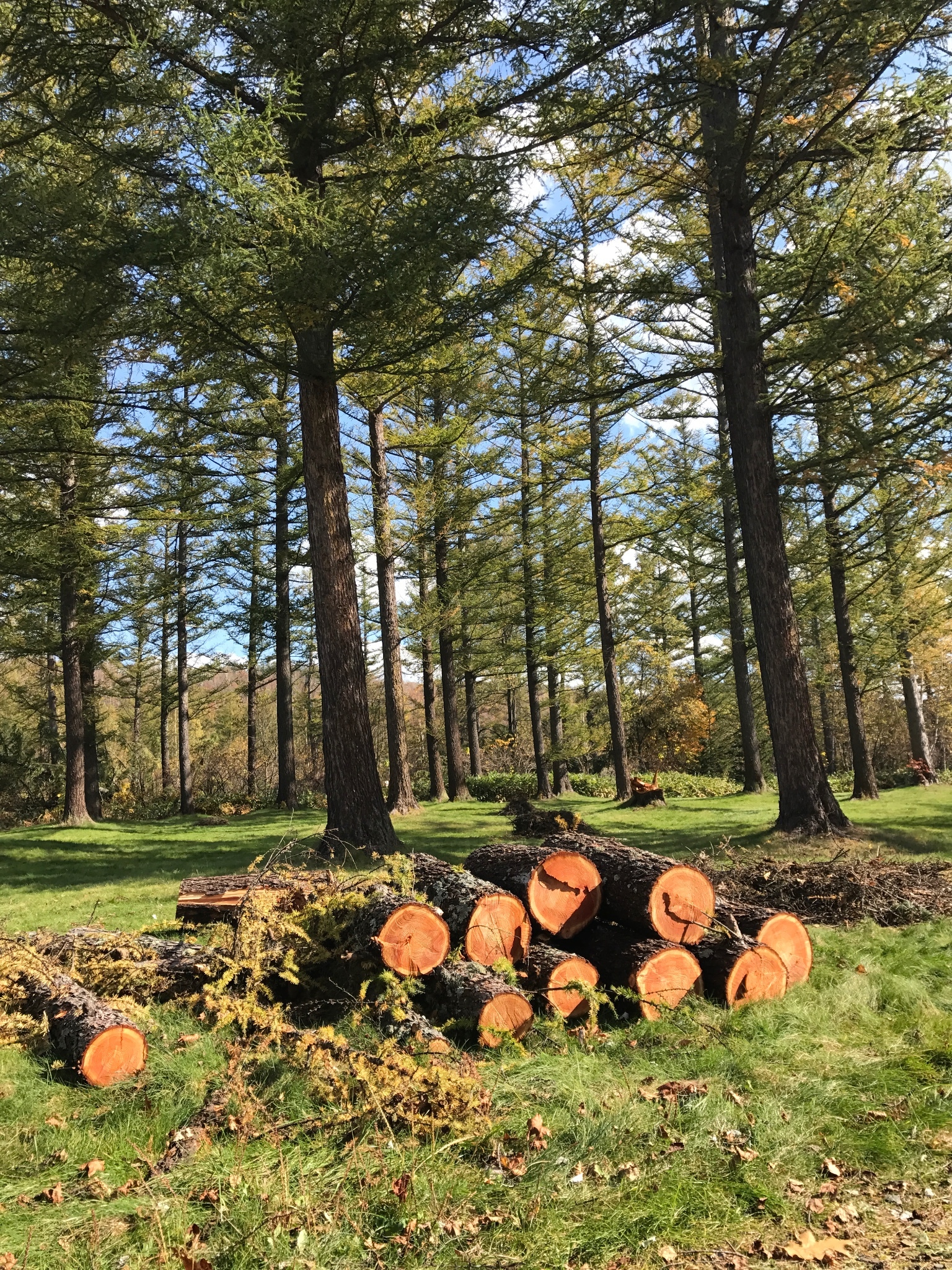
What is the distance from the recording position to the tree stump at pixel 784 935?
4.62 metres

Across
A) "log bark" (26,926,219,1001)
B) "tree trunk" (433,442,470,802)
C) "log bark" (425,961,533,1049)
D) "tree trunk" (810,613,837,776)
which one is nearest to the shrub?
"tree trunk" (433,442,470,802)

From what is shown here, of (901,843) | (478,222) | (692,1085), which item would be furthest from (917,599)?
(692,1085)

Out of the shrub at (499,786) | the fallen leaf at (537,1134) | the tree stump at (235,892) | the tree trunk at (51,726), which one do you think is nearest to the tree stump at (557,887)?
the tree stump at (235,892)

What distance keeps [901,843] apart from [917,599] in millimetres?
11991

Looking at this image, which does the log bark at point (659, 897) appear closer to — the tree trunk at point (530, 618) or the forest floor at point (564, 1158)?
the forest floor at point (564, 1158)

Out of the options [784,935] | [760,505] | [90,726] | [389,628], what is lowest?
[784,935]

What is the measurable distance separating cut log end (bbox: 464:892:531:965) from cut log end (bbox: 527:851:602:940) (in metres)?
0.23

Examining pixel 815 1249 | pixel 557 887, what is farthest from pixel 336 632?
pixel 815 1249

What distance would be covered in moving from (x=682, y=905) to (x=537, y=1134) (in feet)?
6.21

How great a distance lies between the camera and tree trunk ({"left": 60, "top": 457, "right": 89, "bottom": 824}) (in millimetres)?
15625

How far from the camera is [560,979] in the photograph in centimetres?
423

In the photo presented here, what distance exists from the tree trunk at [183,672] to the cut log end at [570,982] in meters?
16.2

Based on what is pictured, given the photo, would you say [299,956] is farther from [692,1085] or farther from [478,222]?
[478,222]

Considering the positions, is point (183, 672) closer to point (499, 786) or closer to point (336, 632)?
point (499, 786)
